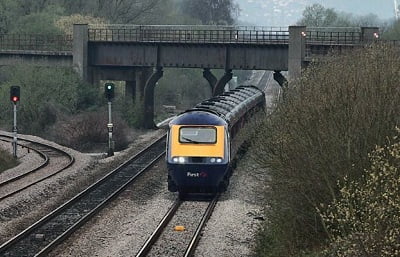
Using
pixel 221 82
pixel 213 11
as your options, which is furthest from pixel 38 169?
pixel 213 11

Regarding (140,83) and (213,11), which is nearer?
(140,83)

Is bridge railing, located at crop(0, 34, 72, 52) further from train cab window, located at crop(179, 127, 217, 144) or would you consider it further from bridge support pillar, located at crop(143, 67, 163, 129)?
train cab window, located at crop(179, 127, 217, 144)

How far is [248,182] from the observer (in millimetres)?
26078

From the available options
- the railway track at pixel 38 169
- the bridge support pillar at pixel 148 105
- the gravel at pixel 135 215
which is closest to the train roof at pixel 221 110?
the gravel at pixel 135 215

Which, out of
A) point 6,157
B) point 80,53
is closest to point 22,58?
point 80,53

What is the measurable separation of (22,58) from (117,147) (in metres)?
16.8

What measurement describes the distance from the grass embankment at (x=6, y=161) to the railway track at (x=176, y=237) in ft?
Answer: 37.2

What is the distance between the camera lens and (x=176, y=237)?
1842cm

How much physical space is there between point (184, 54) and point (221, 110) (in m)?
19.0

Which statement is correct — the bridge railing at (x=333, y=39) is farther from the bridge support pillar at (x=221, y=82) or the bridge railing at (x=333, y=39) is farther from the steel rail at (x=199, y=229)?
the steel rail at (x=199, y=229)

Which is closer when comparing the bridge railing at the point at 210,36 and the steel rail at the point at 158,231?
the steel rail at the point at 158,231

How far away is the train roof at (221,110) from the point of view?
23.2 metres

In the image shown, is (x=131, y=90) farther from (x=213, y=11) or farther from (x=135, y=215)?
(x=213, y=11)

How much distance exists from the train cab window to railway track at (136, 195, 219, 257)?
2093mm
